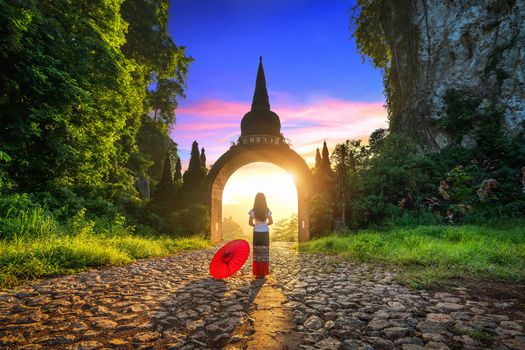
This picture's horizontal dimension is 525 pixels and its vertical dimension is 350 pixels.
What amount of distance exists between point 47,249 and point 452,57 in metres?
20.5

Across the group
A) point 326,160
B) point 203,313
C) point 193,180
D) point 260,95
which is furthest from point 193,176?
point 203,313

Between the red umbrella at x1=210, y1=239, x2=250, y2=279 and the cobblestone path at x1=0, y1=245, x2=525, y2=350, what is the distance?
25cm

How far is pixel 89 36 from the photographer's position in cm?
1002

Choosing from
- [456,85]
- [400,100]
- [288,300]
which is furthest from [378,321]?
[400,100]

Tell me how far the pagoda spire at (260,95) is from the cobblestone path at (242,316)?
13629mm

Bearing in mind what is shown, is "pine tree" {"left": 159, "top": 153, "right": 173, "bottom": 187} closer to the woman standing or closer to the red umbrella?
the woman standing

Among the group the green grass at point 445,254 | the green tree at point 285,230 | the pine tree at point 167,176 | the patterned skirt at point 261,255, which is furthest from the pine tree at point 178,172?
the patterned skirt at point 261,255

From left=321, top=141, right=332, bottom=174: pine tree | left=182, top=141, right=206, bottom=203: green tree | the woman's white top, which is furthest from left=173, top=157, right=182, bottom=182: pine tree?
the woman's white top

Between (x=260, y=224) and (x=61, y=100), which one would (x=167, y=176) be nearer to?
(x=61, y=100)

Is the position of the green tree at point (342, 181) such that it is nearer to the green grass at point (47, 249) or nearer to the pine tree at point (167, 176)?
the green grass at point (47, 249)

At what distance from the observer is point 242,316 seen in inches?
127

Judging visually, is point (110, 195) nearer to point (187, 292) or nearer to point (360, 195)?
point (187, 292)

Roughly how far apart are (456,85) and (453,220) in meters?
9.02

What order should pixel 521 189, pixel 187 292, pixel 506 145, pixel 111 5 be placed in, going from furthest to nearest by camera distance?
pixel 506 145 < pixel 521 189 < pixel 111 5 < pixel 187 292
